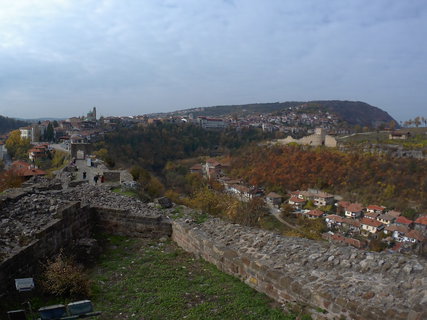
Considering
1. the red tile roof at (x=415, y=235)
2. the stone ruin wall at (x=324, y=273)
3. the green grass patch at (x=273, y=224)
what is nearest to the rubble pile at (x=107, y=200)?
the stone ruin wall at (x=324, y=273)

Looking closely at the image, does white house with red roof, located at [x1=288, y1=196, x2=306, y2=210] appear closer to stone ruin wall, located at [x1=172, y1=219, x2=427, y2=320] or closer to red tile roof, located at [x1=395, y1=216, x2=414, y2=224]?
red tile roof, located at [x1=395, y1=216, x2=414, y2=224]

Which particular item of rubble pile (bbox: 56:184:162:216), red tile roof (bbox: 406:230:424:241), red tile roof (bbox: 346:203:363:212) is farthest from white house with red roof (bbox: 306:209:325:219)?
rubble pile (bbox: 56:184:162:216)

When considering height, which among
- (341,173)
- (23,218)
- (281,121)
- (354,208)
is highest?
(281,121)

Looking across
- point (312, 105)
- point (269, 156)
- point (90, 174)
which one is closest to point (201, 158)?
point (269, 156)

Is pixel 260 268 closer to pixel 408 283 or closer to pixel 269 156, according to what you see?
pixel 408 283

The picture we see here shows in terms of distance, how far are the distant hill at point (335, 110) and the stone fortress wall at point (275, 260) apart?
128387 millimetres

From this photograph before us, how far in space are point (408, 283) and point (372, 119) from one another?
159442 millimetres

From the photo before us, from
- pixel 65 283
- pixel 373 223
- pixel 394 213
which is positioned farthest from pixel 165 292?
pixel 394 213

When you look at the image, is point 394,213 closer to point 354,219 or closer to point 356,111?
point 354,219

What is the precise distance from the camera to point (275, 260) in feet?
16.2

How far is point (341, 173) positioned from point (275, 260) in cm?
4209

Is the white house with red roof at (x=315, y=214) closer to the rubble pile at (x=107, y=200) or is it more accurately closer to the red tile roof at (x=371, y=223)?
the red tile roof at (x=371, y=223)

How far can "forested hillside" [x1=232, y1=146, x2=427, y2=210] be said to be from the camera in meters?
37.9

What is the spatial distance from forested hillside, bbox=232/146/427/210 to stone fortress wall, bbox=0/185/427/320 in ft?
117
